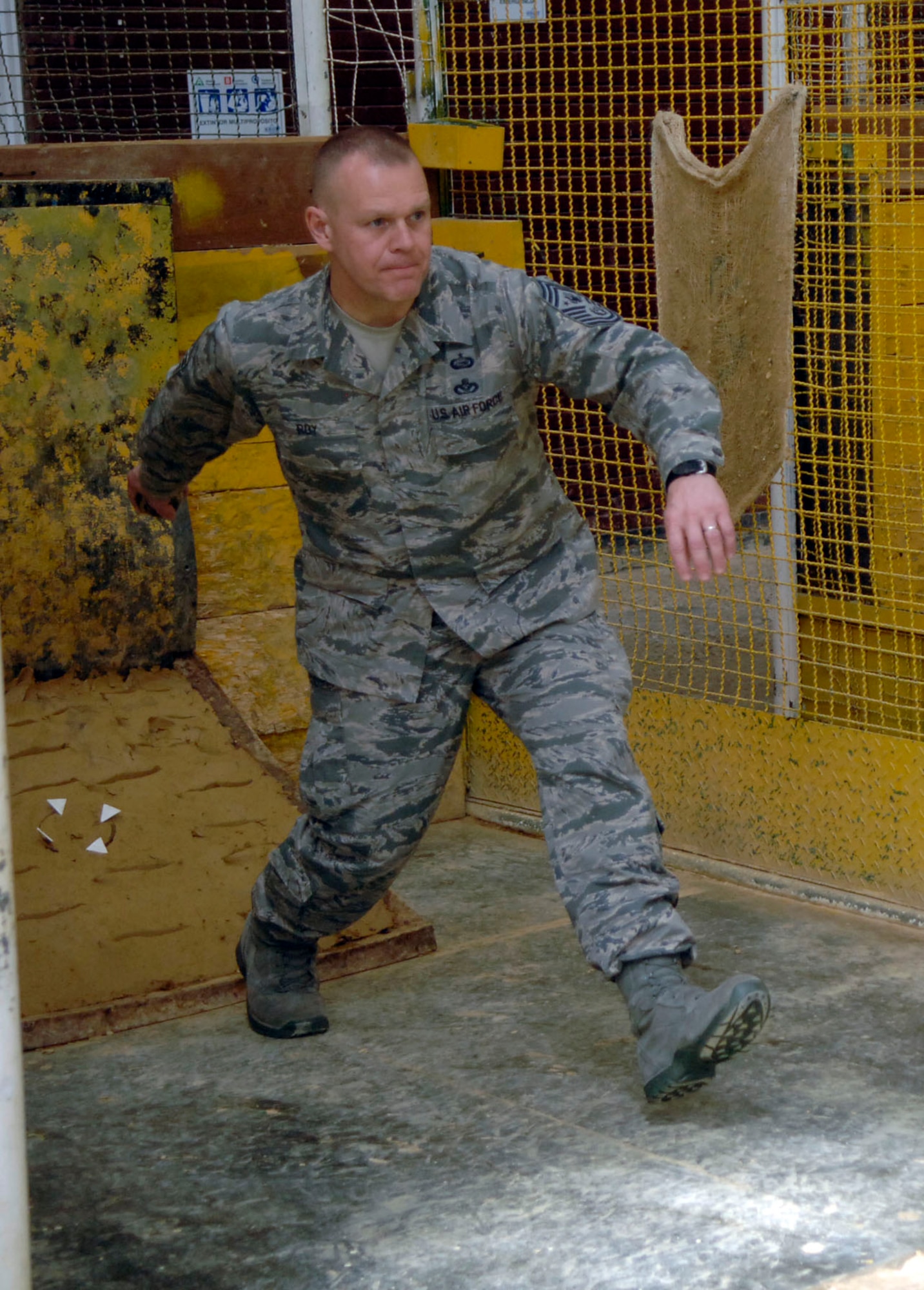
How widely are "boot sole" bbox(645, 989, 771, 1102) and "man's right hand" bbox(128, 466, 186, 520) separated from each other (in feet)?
5.36

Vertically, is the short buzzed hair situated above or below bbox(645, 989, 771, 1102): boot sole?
above

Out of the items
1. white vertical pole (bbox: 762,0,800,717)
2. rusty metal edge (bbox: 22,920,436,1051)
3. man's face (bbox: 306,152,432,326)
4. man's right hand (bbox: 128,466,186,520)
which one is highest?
man's face (bbox: 306,152,432,326)

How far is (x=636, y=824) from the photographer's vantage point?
3.23 metres

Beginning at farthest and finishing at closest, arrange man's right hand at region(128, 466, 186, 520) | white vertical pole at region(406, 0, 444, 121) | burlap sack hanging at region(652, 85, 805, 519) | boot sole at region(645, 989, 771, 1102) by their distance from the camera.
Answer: white vertical pole at region(406, 0, 444, 121) → burlap sack hanging at region(652, 85, 805, 519) → man's right hand at region(128, 466, 186, 520) → boot sole at region(645, 989, 771, 1102)

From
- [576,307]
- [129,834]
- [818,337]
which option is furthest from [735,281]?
[129,834]

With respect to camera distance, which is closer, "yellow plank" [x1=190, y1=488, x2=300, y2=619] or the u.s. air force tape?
Answer: the u.s. air force tape

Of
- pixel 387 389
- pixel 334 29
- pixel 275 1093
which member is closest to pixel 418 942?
pixel 275 1093

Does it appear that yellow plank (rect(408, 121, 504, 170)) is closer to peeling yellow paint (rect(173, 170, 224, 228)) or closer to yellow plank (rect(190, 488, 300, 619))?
peeling yellow paint (rect(173, 170, 224, 228))

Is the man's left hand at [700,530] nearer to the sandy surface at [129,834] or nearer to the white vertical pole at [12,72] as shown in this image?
the sandy surface at [129,834]

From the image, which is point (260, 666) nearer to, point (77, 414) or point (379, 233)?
point (77, 414)

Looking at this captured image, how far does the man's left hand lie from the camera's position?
2.85 meters

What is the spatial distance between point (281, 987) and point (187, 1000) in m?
0.28

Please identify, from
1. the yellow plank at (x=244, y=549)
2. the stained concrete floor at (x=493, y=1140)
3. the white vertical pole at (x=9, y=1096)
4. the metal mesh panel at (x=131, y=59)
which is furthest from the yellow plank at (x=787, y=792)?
the metal mesh panel at (x=131, y=59)

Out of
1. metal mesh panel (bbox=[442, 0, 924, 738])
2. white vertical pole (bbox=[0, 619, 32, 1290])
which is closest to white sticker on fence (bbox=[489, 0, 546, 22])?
metal mesh panel (bbox=[442, 0, 924, 738])
